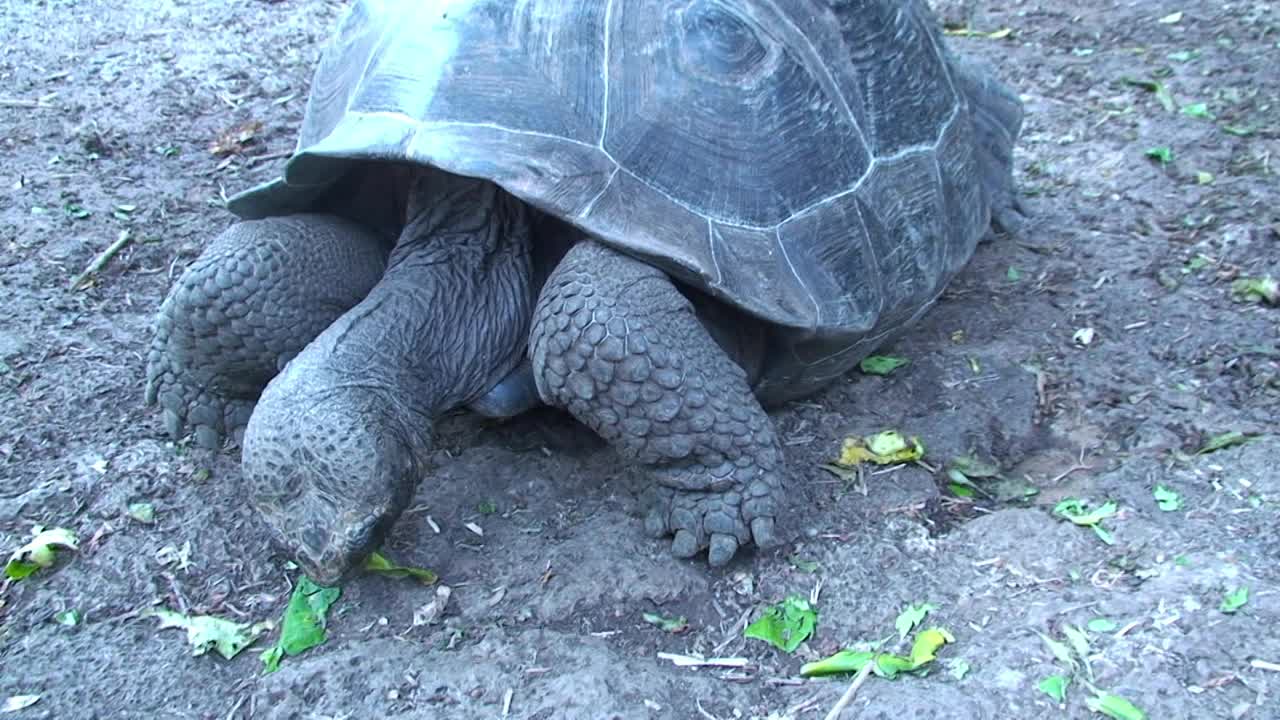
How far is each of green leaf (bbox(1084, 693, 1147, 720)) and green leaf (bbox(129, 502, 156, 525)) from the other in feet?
7.42

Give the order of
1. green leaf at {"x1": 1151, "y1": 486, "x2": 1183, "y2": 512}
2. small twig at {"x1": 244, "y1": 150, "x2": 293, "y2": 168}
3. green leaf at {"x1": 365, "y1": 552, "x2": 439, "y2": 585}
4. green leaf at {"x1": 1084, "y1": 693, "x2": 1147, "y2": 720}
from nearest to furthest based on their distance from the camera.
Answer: green leaf at {"x1": 1084, "y1": 693, "x2": 1147, "y2": 720} < green leaf at {"x1": 365, "y1": 552, "x2": 439, "y2": 585} < green leaf at {"x1": 1151, "y1": 486, "x2": 1183, "y2": 512} < small twig at {"x1": 244, "y1": 150, "x2": 293, "y2": 168}

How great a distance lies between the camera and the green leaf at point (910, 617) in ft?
8.20

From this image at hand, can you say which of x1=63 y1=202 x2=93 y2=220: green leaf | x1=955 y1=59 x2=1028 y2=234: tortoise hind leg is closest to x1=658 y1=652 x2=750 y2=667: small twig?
x1=955 y1=59 x2=1028 y2=234: tortoise hind leg

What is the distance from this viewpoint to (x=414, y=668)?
2.42 m

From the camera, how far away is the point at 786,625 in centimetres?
258

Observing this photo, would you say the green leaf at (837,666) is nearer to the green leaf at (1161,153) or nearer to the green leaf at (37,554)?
the green leaf at (37,554)

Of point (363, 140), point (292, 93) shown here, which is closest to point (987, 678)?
point (363, 140)

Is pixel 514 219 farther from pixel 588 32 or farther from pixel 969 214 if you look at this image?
pixel 969 214

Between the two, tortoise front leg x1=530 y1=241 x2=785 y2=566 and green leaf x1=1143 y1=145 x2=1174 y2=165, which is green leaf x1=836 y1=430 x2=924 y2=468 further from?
green leaf x1=1143 y1=145 x2=1174 y2=165

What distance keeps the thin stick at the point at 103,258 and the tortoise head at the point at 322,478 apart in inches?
78.3

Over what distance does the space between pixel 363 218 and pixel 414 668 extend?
1.43 m

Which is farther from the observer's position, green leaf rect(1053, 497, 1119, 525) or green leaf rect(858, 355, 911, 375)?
green leaf rect(858, 355, 911, 375)

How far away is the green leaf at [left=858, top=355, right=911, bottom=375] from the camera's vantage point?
3.51 m

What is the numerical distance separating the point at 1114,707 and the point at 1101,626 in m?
0.25
